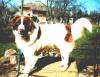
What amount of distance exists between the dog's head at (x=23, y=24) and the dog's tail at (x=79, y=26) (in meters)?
0.72

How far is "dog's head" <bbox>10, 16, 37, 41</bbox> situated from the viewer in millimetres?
26250

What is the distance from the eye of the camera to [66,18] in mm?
26531

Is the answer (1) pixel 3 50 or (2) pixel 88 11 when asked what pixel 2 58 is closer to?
(1) pixel 3 50

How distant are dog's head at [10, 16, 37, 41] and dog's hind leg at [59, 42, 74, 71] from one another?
25.2 inches

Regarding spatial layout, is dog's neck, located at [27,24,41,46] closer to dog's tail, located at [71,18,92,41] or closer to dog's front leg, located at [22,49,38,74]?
dog's front leg, located at [22,49,38,74]

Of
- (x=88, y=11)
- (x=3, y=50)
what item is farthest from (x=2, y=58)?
(x=88, y=11)

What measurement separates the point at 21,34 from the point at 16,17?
318 millimetres

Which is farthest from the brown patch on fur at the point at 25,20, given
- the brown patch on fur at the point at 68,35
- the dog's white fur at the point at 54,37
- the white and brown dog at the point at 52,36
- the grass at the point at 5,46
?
the brown patch on fur at the point at 68,35

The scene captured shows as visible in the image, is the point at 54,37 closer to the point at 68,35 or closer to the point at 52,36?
the point at 52,36

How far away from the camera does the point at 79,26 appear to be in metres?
26.4

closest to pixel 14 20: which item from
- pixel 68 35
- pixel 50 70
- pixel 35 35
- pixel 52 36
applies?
pixel 35 35

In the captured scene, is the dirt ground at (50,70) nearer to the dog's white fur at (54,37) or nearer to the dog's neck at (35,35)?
the dog's white fur at (54,37)

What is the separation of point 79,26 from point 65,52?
1.77 feet

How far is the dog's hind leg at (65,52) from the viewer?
26.5 meters
